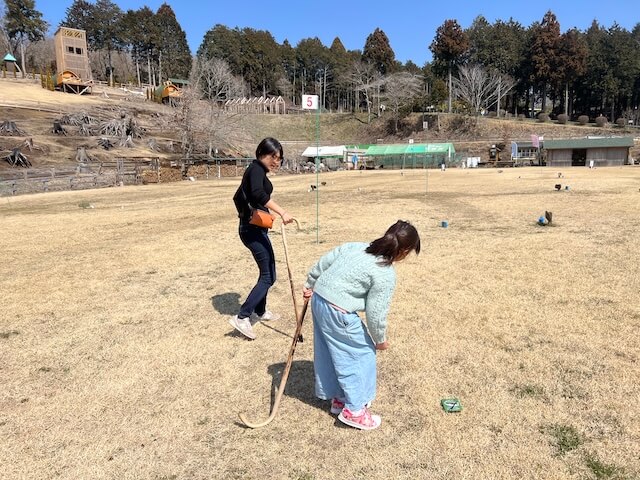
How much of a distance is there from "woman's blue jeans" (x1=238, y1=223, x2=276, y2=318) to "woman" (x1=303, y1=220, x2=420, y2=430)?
Result: 148cm

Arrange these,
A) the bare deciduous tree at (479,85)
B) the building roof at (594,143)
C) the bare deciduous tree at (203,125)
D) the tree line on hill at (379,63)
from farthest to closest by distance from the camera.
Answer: the bare deciduous tree at (479,85)
the tree line on hill at (379,63)
the building roof at (594,143)
the bare deciduous tree at (203,125)

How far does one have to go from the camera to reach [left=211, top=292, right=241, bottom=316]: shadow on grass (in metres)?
5.61

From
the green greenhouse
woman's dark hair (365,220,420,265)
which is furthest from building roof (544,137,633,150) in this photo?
woman's dark hair (365,220,420,265)

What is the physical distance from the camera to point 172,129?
183 feet

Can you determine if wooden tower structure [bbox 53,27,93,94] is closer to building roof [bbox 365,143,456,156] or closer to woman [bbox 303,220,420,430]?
building roof [bbox 365,143,456,156]

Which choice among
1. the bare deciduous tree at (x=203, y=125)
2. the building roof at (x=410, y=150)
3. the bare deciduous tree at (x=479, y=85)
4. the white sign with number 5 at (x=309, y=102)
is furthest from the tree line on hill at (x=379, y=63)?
the white sign with number 5 at (x=309, y=102)

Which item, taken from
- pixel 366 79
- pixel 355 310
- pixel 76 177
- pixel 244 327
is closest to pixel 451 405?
pixel 355 310

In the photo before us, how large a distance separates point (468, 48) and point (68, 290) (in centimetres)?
7842

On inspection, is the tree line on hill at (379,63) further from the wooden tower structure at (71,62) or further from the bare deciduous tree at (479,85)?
the wooden tower structure at (71,62)

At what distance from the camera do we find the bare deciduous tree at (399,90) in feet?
237

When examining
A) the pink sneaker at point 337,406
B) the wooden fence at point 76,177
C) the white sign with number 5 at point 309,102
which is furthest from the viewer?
the wooden fence at point 76,177

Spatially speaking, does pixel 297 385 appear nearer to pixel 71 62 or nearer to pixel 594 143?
pixel 594 143

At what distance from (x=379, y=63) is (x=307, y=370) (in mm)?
86322

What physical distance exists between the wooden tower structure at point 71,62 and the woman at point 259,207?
70521 mm
